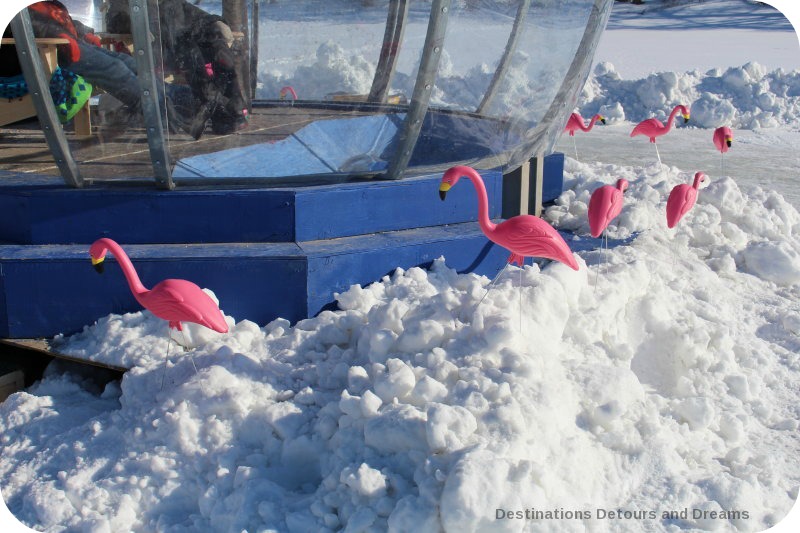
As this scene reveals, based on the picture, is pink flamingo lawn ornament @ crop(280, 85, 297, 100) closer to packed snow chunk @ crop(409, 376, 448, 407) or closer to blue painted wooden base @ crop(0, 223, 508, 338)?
blue painted wooden base @ crop(0, 223, 508, 338)

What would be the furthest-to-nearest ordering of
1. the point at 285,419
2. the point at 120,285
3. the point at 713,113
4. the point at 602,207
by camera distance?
the point at 713,113 < the point at 602,207 < the point at 120,285 < the point at 285,419

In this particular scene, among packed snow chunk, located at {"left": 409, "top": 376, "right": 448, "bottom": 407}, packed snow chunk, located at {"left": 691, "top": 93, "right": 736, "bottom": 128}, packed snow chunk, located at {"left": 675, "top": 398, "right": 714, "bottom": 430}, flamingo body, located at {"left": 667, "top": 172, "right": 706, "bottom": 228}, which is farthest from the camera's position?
packed snow chunk, located at {"left": 691, "top": 93, "right": 736, "bottom": 128}

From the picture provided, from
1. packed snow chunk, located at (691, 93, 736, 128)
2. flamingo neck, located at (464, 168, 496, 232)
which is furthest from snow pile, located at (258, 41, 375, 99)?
packed snow chunk, located at (691, 93, 736, 128)

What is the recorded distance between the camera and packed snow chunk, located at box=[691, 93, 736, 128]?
10.3m

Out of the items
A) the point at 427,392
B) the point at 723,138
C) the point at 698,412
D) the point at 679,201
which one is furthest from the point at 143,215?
the point at 723,138

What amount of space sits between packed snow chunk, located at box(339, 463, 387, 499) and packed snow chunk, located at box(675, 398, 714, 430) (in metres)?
1.27

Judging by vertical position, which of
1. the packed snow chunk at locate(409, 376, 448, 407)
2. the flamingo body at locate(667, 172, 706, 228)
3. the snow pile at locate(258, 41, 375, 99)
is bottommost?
the packed snow chunk at locate(409, 376, 448, 407)

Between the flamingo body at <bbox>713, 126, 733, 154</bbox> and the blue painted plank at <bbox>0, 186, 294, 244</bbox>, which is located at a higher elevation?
the flamingo body at <bbox>713, 126, 733, 154</bbox>

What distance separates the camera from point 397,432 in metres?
2.88

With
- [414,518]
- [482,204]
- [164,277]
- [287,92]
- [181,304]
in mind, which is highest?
[287,92]

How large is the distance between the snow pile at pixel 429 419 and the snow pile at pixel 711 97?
22.3ft

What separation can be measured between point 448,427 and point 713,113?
8.53 metres

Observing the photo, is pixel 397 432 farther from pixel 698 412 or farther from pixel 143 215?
pixel 143 215

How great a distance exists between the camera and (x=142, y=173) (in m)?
4.04
